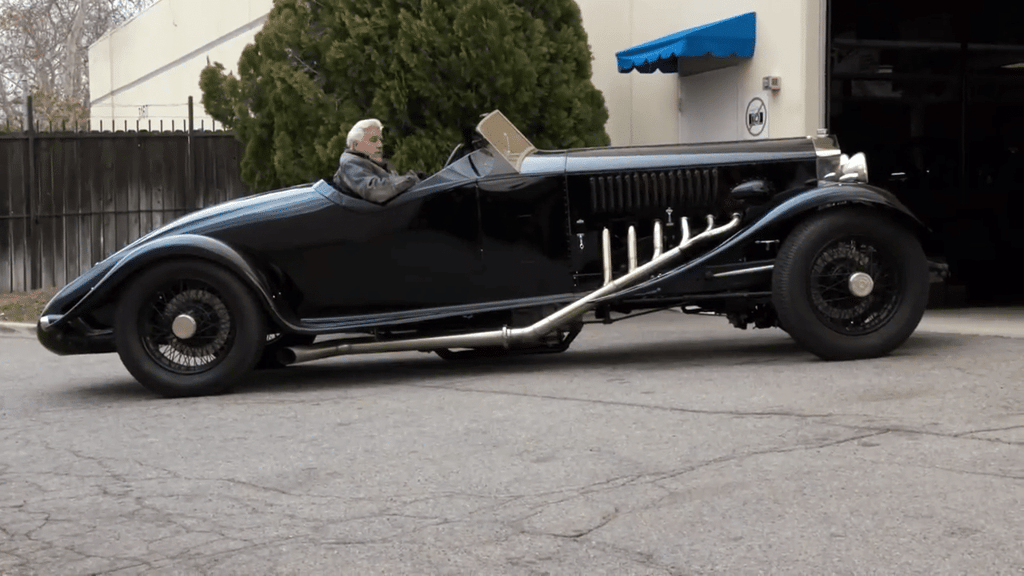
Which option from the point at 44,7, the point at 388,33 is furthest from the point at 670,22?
the point at 44,7

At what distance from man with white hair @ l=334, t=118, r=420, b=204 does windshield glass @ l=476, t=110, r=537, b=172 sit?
19.5 inches

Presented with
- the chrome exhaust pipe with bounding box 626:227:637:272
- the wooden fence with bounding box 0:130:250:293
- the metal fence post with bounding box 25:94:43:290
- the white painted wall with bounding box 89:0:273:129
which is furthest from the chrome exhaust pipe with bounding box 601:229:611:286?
the white painted wall with bounding box 89:0:273:129

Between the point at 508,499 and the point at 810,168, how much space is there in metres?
4.04

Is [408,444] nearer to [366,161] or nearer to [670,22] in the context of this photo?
[366,161]

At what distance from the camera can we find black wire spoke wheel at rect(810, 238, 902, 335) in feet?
24.8

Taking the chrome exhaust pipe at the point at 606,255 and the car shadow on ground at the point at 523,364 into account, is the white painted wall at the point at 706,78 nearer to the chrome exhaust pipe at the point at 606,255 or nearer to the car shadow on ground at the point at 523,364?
the car shadow on ground at the point at 523,364

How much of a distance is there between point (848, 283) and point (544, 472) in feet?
10.5

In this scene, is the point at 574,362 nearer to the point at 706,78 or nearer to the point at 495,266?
the point at 495,266

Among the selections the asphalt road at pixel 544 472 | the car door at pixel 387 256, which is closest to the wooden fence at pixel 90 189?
the asphalt road at pixel 544 472

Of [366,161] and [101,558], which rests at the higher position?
[366,161]

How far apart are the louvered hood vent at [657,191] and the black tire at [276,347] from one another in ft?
6.43

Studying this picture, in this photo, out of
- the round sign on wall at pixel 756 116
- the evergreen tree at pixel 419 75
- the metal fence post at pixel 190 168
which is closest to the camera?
the evergreen tree at pixel 419 75

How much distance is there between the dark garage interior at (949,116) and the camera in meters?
13.1

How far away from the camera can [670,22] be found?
45.1ft
